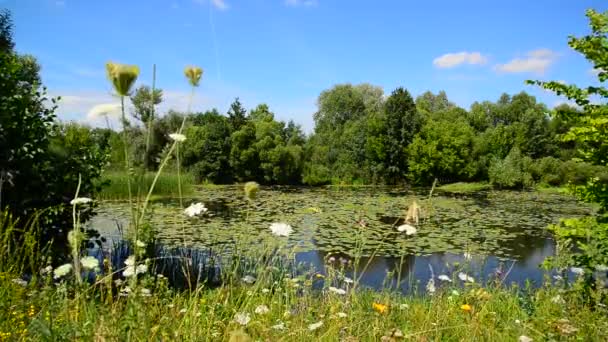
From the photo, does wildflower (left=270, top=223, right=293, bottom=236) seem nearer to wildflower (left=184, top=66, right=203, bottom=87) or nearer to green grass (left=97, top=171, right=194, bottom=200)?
wildflower (left=184, top=66, right=203, bottom=87)

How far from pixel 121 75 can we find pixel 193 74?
0.21 meters

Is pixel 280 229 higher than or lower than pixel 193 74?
lower

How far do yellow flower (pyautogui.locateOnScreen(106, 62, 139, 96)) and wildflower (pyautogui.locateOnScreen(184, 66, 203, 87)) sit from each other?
6.9 inches

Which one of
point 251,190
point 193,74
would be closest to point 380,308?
point 251,190

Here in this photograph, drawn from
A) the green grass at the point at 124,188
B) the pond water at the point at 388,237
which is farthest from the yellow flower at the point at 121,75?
the green grass at the point at 124,188

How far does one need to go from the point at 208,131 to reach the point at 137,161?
1068 inches

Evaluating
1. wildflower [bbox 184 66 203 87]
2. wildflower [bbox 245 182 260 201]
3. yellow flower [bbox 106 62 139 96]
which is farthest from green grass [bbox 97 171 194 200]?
yellow flower [bbox 106 62 139 96]

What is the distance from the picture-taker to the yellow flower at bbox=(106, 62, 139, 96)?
88 cm

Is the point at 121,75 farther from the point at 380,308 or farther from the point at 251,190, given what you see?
the point at 380,308

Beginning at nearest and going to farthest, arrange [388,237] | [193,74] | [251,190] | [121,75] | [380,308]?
[121,75]
[193,74]
[251,190]
[380,308]
[388,237]

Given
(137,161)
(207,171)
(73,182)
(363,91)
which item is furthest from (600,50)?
(363,91)

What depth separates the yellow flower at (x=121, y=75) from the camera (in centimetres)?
88

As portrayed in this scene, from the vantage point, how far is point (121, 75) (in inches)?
34.8

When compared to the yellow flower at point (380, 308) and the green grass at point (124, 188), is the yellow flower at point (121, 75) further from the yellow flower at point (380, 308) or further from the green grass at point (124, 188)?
the green grass at point (124, 188)
